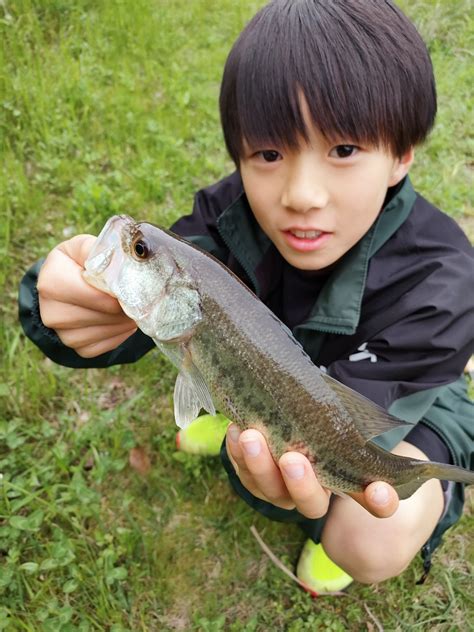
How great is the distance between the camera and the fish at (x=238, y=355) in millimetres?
1766

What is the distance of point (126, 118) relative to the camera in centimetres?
455

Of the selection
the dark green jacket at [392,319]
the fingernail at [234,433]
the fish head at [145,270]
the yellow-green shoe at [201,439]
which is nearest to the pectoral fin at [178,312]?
the fish head at [145,270]

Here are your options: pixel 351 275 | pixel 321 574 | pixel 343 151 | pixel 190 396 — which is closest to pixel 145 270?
pixel 190 396

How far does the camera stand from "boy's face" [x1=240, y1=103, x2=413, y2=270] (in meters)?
2.10

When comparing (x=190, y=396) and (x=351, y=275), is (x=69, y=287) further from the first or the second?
(x=351, y=275)

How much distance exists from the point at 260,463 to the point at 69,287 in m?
0.88

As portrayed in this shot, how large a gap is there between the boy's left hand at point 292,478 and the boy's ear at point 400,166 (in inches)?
52.7

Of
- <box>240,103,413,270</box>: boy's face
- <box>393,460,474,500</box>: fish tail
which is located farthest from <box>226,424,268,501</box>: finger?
<box>240,103,413,270</box>: boy's face

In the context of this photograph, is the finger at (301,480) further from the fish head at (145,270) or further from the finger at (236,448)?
the fish head at (145,270)

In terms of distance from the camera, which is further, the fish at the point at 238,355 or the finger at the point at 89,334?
the finger at the point at 89,334

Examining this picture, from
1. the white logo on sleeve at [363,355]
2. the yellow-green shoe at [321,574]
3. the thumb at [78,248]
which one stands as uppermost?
the thumb at [78,248]

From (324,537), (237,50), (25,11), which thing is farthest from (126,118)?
(324,537)

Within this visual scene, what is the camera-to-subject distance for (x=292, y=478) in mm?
1751

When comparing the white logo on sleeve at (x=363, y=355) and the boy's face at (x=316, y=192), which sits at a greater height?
the boy's face at (x=316, y=192)
